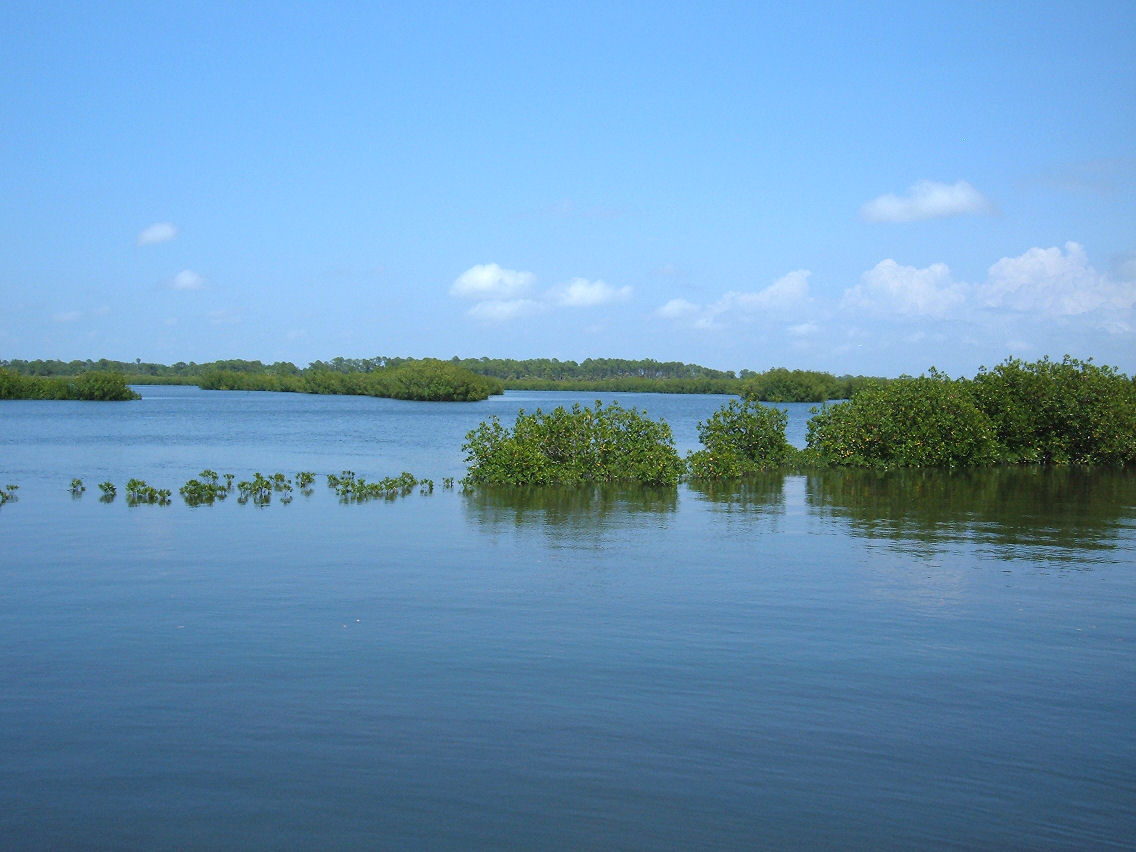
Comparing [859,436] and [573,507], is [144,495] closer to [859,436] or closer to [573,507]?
[573,507]

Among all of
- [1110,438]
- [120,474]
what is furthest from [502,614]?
[1110,438]

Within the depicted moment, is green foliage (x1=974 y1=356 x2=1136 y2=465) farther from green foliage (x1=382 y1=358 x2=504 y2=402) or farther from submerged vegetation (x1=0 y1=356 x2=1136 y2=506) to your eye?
green foliage (x1=382 y1=358 x2=504 y2=402)

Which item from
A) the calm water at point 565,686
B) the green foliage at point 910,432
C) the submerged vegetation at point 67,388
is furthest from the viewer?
the submerged vegetation at point 67,388

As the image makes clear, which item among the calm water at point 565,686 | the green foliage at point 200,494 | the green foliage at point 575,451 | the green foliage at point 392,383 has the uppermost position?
the green foliage at point 392,383

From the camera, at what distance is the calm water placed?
23.4ft

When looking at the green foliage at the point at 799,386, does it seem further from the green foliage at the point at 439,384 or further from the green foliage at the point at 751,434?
the green foliage at the point at 751,434

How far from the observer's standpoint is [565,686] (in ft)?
31.7

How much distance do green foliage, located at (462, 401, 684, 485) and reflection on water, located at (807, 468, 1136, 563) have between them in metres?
4.31

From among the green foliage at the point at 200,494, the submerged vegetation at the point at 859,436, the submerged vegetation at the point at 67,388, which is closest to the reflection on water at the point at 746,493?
the submerged vegetation at the point at 859,436

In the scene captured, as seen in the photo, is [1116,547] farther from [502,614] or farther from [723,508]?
[502,614]

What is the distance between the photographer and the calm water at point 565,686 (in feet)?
23.4

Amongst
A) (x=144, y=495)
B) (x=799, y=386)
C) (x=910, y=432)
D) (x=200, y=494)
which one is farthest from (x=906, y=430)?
(x=799, y=386)

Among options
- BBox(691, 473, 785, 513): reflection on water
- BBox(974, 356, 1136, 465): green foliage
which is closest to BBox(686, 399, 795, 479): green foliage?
BBox(691, 473, 785, 513): reflection on water

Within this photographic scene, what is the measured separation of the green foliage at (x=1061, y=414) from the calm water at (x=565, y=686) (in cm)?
1520
